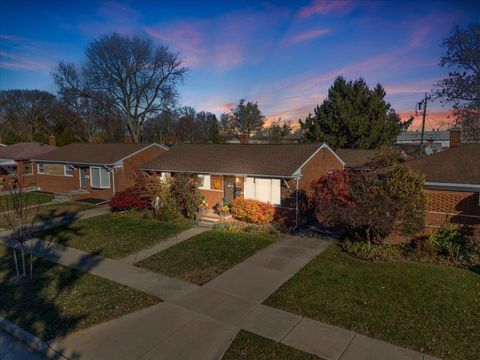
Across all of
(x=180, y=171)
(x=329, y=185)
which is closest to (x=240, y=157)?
(x=180, y=171)

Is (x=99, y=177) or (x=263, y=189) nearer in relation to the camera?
(x=263, y=189)

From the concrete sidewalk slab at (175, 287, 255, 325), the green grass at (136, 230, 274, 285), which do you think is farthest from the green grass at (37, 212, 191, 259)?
the concrete sidewalk slab at (175, 287, 255, 325)

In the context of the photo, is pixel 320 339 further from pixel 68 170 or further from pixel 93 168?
pixel 68 170

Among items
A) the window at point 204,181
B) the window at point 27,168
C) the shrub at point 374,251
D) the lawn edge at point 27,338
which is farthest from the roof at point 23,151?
the shrub at point 374,251

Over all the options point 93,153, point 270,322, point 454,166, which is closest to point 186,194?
point 270,322

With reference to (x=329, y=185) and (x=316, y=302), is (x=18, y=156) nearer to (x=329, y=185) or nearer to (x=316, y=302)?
(x=329, y=185)

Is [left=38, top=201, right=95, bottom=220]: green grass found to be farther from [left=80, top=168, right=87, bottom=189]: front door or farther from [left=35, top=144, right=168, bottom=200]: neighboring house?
[left=80, top=168, right=87, bottom=189]: front door
